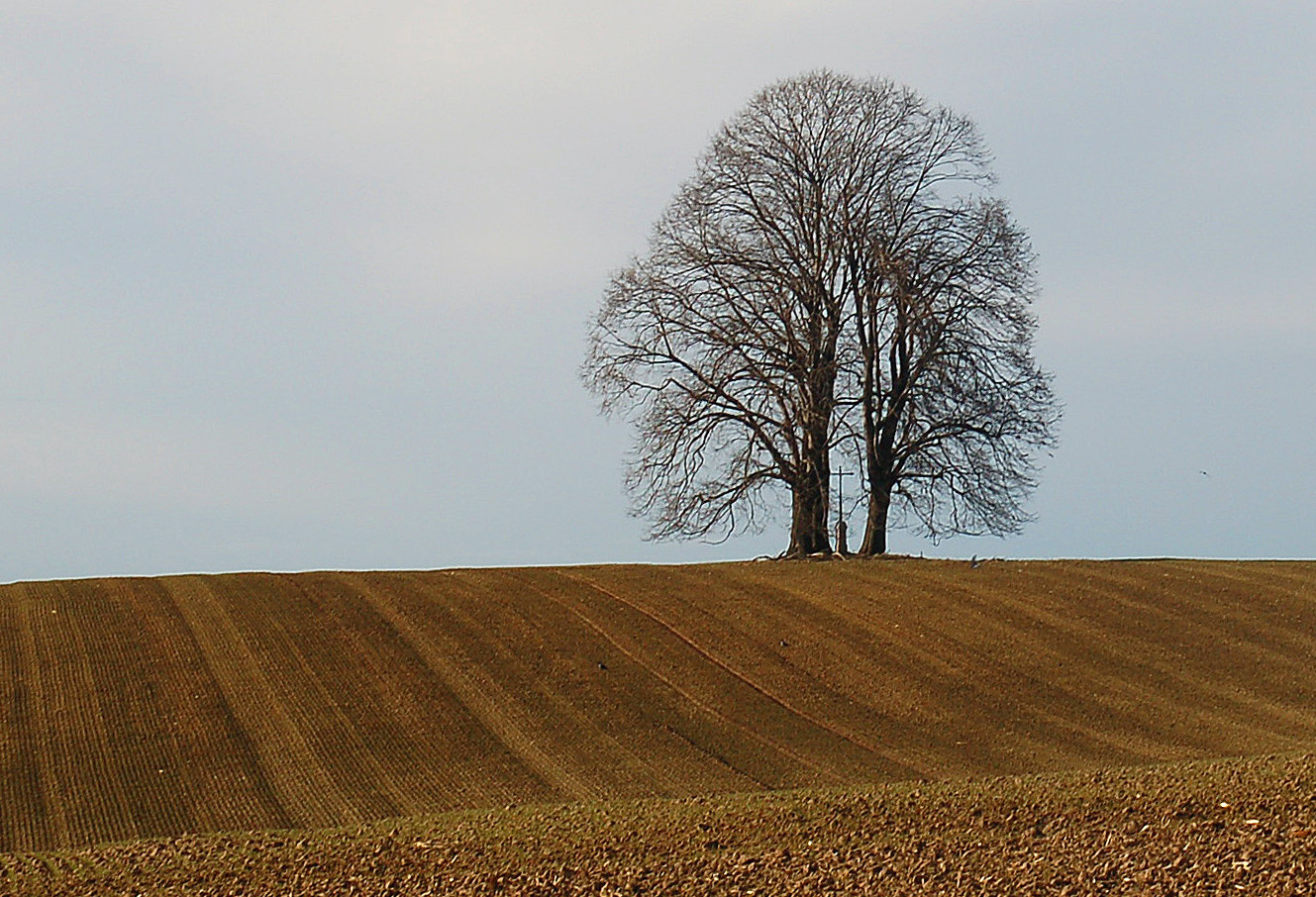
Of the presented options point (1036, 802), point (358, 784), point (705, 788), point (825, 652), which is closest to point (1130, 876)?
point (1036, 802)

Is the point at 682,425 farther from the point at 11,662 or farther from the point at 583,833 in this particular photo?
the point at 583,833

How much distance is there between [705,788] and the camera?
1736 cm

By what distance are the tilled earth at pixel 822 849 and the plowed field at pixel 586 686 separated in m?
3.34

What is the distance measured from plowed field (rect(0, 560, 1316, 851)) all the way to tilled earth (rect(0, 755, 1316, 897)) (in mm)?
3342

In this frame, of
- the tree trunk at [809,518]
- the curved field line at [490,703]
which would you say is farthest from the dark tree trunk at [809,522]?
the curved field line at [490,703]

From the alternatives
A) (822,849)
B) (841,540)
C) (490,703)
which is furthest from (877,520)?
(822,849)

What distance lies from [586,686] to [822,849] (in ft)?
35.0

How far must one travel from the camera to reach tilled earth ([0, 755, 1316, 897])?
32.7 feet

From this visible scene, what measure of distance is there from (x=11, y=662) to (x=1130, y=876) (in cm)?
1712

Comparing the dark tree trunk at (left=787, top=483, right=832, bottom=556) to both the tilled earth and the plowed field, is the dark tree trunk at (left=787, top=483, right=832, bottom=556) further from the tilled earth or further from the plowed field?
the tilled earth

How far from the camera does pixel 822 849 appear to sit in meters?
11.2

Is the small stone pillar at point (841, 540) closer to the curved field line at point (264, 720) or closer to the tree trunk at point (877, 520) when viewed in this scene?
the tree trunk at point (877, 520)

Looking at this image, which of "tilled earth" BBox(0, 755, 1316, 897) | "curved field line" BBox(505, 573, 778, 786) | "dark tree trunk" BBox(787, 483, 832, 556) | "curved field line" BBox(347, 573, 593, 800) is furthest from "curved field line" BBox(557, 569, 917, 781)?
"dark tree trunk" BBox(787, 483, 832, 556)

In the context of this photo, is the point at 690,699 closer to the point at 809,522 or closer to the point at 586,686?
the point at 586,686
